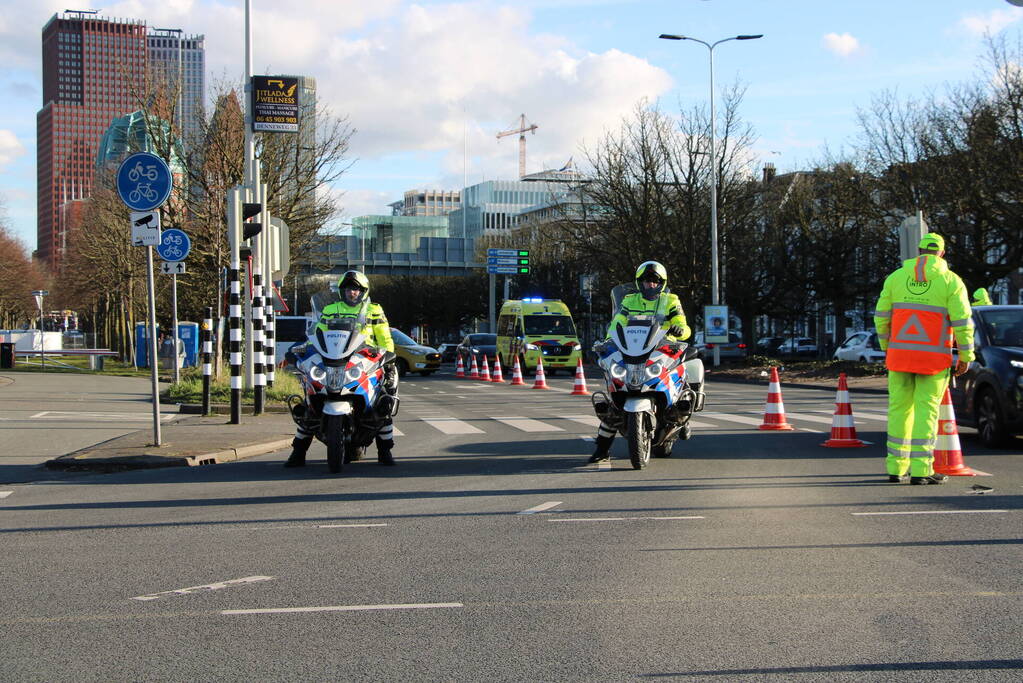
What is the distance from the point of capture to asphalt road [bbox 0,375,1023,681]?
4570 mm

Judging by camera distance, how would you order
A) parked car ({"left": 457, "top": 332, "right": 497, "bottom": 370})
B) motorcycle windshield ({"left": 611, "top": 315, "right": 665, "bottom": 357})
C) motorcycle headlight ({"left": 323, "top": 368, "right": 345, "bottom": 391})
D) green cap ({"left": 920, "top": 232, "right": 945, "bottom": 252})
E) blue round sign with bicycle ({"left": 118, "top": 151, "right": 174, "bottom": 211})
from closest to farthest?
green cap ({"left": 920, "top": 232, "right": 945, "bottom": 252}), motorcycle headlight ({"left": 323, "top": 368, "right": 345, "bottom": 391}), motorcycle windshield ({"left": 611, "top": 315, "right": 665, "bottom": 357}), blue round sign with bicycle ({"left": 118, "top": 151, "right": 174, "bottom": 211}), parked car ({"left": 457, "top": 332, "right": 497, "bottom": 370})

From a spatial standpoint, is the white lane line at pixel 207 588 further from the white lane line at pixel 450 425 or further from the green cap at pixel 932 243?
the white lane line at pixel 450 425

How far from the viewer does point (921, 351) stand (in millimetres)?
9430

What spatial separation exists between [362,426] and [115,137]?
1245 inches

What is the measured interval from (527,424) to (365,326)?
20.6ft

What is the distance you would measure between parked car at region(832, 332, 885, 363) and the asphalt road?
119 feet

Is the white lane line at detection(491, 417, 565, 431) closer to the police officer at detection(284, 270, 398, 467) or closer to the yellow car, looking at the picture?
the police officer at detection(284, 270, 398, 467)

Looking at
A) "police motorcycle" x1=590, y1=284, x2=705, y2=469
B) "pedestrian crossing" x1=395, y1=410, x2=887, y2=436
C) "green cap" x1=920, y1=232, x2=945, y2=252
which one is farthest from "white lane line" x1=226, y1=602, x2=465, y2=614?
"pedestrian crossing" x1=395, y1=410, x2=887, y2=436

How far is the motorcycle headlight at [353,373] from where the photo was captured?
10.8 meters

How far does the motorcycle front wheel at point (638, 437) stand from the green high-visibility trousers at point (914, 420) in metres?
2.21

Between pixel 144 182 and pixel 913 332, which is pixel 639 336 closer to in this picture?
pixel 913 332

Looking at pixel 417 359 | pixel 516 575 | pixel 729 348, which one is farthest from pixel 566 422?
pixel 729 348

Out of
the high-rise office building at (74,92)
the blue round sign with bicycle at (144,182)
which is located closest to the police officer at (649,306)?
the blue round sign with bicycle at (144,182)

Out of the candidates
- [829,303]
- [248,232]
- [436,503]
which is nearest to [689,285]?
[829,303]
